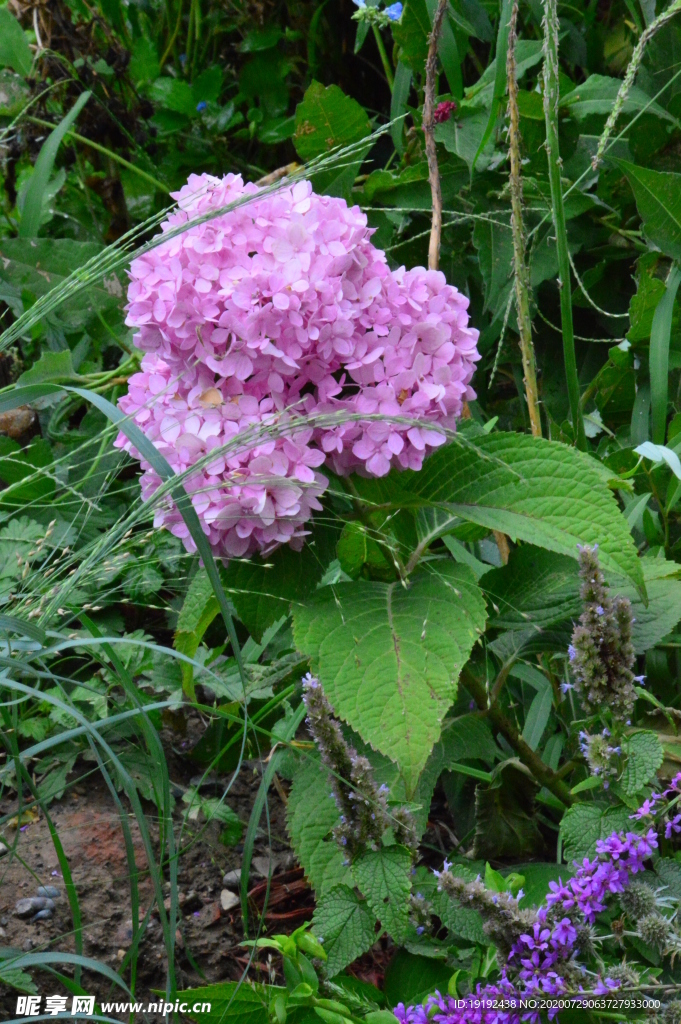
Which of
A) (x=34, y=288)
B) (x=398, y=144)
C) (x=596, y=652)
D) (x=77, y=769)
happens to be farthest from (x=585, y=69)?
(x=77, y=769)

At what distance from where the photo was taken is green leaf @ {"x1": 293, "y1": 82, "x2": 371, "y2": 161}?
177 centimetres

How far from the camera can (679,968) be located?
Result: 96 cm

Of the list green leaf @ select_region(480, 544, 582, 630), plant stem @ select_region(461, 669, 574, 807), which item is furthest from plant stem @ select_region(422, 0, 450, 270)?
plant stem @ select_region(461, 669, 574, 807)

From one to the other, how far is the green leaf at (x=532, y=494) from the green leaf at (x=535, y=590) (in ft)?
0.37

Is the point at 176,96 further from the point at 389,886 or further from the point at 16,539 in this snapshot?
the point at 389,886

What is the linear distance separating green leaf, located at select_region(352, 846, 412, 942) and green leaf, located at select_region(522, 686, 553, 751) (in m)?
0.38

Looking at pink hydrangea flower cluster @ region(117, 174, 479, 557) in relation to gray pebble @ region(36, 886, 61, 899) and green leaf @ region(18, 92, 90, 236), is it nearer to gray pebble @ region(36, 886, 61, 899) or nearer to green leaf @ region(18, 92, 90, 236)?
gray pebble @ region(36, 886, 61, 899)

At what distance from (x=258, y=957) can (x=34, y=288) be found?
132cm

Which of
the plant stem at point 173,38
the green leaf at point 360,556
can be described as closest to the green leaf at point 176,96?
the plant stem at point 173,38

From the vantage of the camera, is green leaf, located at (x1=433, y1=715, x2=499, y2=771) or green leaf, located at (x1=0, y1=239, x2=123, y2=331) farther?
green leaf, located at (x1=0, y1=239, x2=123, y2=331)

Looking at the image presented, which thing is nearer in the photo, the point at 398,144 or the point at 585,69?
the point at 398,144

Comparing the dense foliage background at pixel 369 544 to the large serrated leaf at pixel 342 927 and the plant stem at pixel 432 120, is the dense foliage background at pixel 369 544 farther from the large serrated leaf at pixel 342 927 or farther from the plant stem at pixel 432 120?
the plant stem at pixel 432 120

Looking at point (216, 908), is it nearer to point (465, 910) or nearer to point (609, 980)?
point (465, 910)

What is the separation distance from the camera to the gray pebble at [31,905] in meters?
1.31
